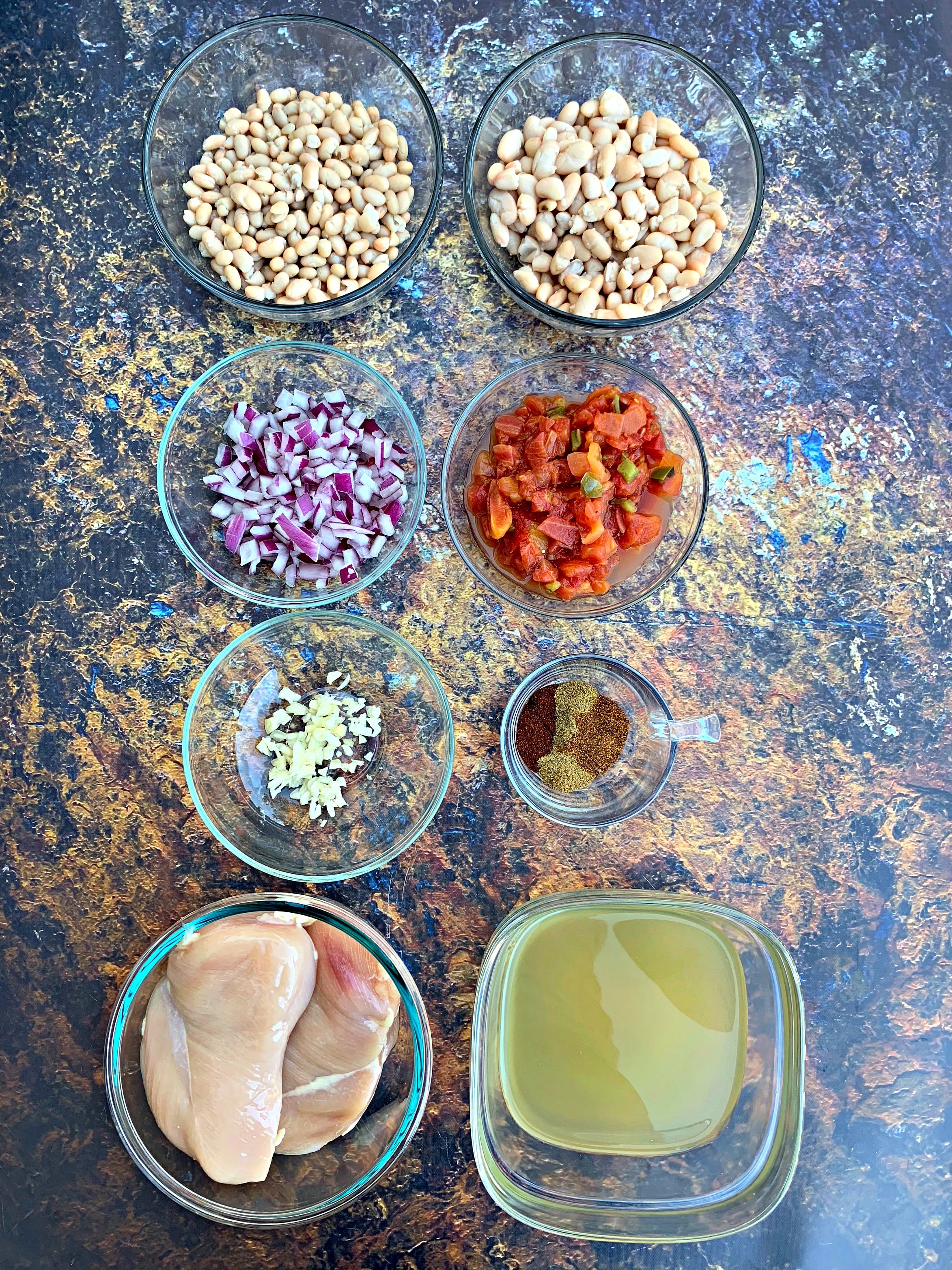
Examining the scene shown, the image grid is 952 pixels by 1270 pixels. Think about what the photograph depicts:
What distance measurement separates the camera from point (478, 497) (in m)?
1.70

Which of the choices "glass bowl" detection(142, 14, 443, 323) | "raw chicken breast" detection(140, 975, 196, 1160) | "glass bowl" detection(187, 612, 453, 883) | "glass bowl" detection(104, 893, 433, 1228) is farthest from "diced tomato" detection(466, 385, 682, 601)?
"raw chicken breast" detection(140, 975, 196, 1160)

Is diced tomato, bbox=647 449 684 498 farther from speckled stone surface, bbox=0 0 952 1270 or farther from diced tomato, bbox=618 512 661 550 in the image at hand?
speckled stone surface, bbox=0 0 952 1270

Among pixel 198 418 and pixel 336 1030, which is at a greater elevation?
pixel 198 418

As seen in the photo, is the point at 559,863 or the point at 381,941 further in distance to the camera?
the point at 559,863

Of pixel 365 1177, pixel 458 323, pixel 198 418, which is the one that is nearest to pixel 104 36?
pixel 198 418

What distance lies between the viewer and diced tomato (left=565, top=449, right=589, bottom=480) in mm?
1597

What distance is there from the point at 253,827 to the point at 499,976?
1.92 ft

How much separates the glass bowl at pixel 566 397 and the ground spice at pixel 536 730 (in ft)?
0.59

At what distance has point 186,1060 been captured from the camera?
164 centimetres

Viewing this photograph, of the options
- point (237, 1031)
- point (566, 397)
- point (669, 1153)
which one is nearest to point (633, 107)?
point (566, 397)

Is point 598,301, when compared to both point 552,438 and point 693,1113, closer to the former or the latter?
point 552,438

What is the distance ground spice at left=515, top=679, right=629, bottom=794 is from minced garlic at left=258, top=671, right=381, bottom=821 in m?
0.32

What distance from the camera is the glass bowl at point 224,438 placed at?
5.60ft

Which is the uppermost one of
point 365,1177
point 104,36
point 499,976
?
point 104,36
